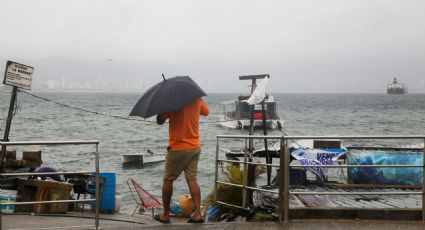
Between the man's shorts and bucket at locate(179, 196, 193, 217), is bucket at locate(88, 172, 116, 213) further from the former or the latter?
the man's shorts

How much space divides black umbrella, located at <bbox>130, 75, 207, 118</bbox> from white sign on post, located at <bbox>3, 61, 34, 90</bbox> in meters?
3.60

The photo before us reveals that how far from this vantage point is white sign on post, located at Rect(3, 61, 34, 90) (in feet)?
28.9

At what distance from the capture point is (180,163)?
251 inches

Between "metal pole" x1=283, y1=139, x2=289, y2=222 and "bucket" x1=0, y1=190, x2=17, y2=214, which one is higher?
"metal pole" x1=283, y1=139, x2=289, y2=222

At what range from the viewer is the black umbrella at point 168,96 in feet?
20.0

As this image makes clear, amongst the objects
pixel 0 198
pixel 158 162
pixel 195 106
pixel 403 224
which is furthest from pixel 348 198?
pixel 158 162

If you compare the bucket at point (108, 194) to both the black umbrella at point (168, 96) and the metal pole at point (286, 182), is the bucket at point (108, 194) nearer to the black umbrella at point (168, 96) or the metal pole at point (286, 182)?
the black umbrella at point (168, 96)

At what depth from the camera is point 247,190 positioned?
24.7ft

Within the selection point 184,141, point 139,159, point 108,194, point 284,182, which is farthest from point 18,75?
point 139,159

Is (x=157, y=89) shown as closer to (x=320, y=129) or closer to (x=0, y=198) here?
(x=0, y=198)

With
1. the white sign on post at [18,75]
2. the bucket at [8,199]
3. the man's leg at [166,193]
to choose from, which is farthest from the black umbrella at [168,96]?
the white sign on post at [18,75]

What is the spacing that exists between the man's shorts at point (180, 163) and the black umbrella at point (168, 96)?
0.62m

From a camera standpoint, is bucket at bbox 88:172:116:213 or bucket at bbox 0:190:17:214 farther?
bucket at bbox 88:172:116:213

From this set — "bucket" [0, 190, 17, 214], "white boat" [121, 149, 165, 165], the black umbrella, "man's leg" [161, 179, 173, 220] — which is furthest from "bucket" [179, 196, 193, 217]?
"white boat" [121, 149, 165, 165]
